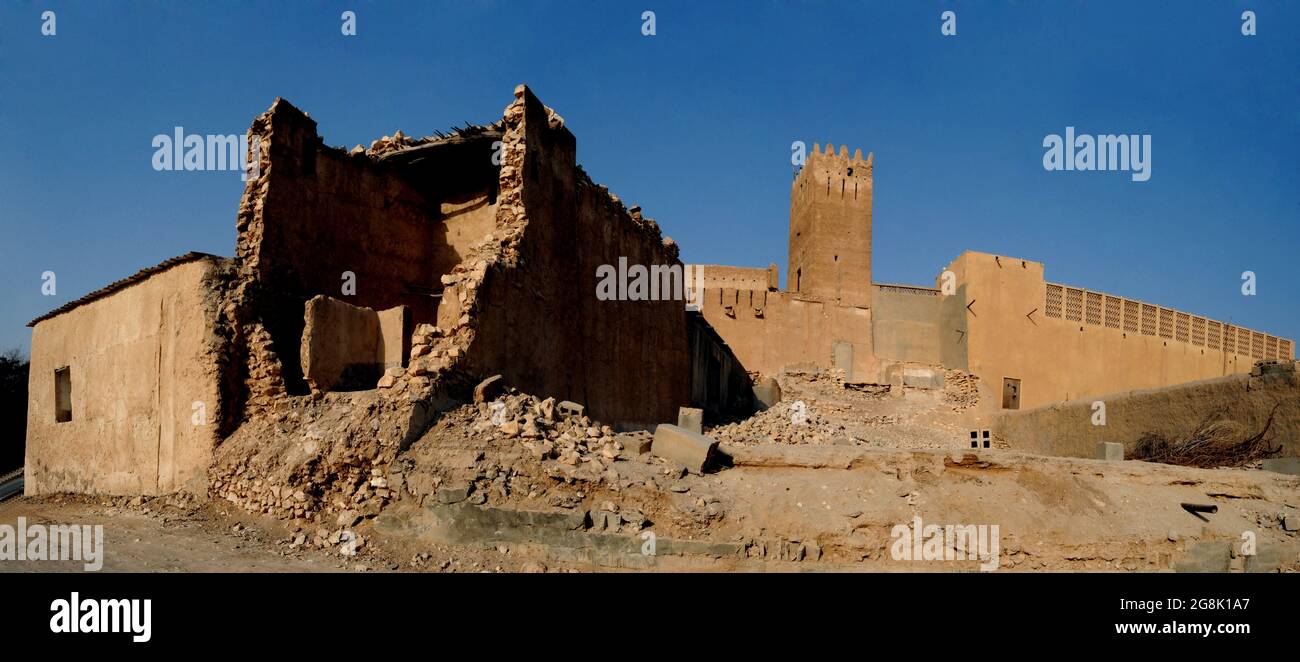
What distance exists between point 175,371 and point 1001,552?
10.7 m

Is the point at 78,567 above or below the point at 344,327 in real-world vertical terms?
below

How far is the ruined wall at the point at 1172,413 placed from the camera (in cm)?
1024

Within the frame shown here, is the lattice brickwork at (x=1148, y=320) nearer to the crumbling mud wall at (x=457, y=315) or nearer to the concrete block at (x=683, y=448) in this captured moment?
the crumbling mud wall at (x=457, y=315)

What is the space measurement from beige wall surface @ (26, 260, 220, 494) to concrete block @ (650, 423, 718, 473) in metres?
5.86

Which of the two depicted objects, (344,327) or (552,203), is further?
(552,203)

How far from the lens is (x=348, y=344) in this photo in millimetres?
10180

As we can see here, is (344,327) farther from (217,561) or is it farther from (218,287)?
(217,561)

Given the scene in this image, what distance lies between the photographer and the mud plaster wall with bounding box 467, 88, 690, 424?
10.6m

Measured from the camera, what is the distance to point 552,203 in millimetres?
12336

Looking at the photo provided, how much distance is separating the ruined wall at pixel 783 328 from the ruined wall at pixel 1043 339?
10.8 feet

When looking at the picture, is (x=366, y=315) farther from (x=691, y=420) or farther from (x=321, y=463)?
(x=691, y=420)

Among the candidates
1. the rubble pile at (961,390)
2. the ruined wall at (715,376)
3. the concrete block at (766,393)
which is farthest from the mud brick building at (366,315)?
the rubble pile at (961,390)

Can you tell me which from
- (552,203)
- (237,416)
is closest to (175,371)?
(237,416)

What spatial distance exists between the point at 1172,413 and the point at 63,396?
63.2 ft
